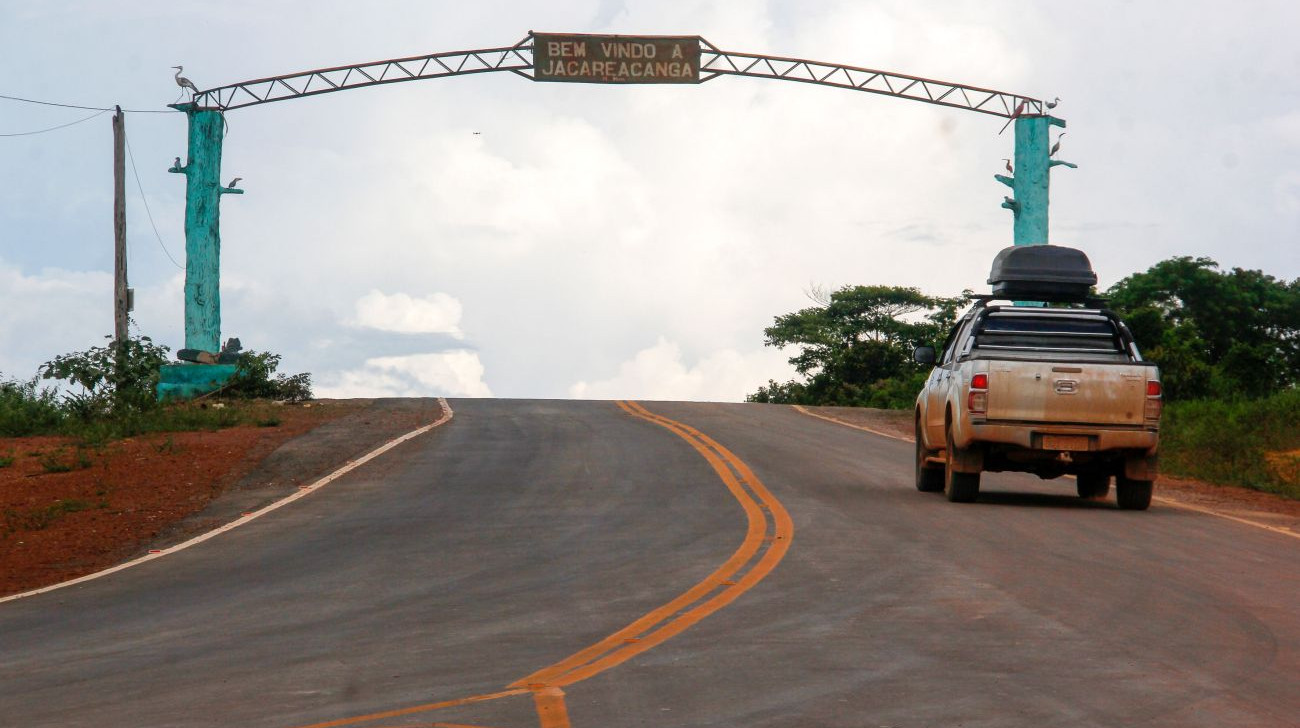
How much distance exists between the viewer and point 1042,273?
24891 millimetres

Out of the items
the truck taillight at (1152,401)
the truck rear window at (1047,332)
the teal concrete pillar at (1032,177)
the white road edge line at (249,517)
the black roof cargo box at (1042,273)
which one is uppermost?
the teal concrete pillar at (1032,177)

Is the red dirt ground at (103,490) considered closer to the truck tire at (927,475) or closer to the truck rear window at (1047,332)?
the truck tire at (927,475)

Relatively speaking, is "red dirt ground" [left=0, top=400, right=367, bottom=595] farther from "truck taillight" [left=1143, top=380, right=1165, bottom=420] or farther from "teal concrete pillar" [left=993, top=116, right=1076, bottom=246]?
"teal concrete pillar" [left=993, top=116, right=1076, bottom=246]

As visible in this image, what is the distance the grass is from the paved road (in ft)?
16.6

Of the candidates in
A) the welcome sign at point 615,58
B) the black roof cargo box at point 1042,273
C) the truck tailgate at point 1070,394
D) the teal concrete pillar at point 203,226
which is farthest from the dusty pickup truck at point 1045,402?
the teal concrete pillar at point 203,226

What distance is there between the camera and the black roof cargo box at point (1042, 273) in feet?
81.3

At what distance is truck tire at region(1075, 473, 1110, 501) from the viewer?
59.5 ft

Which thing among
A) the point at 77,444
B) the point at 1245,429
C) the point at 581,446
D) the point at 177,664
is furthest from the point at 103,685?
the point at 1245,429

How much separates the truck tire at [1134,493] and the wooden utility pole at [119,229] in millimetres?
23165

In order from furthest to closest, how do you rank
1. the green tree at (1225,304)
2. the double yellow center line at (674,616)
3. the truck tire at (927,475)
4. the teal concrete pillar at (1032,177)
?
the green tree at (1225,304), the teal concrete pillar at (1032,177), the truck tire at (927,475), the double yellow center line at (674,616)

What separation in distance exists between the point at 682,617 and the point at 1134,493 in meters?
8.70

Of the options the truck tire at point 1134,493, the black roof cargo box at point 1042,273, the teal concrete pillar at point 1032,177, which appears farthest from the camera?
the teal concrete pillar at point 1032,177

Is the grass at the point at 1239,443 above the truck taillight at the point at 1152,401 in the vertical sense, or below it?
below

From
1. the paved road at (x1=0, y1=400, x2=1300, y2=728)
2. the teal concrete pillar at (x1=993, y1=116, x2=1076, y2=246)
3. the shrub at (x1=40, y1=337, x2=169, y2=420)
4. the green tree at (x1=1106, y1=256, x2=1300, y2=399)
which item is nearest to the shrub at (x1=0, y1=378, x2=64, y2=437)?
the shrub at (x1=40, y1=337, x2=169, y2=420)
